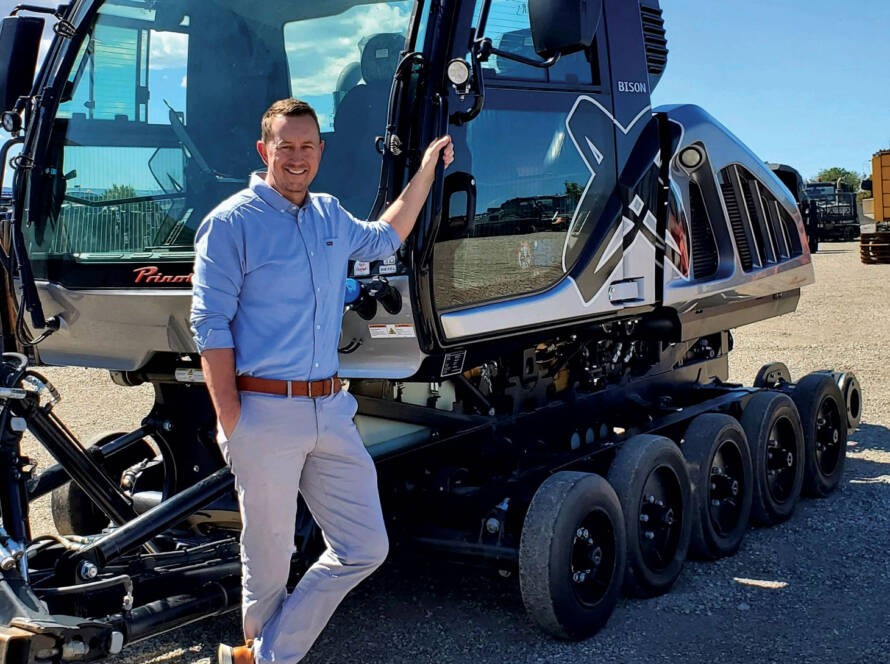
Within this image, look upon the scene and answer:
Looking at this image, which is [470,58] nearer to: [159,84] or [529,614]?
[159,84]

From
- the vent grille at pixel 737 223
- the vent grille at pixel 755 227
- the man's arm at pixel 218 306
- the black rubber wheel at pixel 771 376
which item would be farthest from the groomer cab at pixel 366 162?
the black rubber wheel at pixel 771 376

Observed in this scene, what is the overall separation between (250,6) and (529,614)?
287 centimetres

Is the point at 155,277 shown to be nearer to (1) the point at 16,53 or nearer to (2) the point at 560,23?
(1) the point at 16,53

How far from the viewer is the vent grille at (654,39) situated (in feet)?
19.0

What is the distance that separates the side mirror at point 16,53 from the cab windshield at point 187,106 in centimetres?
20

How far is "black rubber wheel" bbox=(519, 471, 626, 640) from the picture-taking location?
4469 millimetres

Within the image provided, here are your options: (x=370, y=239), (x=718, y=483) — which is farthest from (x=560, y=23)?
(x=718, y=483)

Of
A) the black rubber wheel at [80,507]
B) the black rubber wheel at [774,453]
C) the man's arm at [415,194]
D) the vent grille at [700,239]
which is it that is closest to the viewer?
the man's arm at [415,194]

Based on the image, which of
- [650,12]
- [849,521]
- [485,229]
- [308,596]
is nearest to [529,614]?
[308,596]

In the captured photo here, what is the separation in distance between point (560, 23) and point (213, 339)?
5.98 ft

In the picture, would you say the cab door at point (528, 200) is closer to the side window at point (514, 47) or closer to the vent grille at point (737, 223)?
the side window at point (514, 47)

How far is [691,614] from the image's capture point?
503 cm

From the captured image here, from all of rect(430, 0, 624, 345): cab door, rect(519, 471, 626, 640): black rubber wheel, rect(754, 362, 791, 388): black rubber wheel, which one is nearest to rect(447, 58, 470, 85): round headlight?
rect(430, 0, 624, 345): cab door

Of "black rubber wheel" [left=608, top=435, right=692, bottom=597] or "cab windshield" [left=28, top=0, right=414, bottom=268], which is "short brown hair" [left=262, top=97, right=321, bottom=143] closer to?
"cab windshield" [left=28, top=0, right=414, bottom=268]
